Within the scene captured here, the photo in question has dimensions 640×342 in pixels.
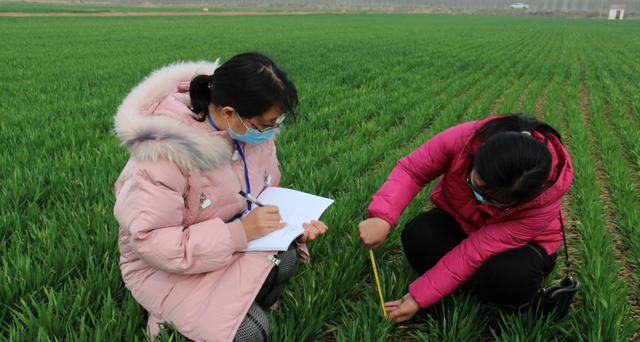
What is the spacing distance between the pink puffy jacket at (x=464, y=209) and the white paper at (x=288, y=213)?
0.91ft

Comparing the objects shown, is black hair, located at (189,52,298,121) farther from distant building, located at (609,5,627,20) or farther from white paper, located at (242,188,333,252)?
distant building, located at (609,5,627,20)

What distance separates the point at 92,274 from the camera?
5.37 feet

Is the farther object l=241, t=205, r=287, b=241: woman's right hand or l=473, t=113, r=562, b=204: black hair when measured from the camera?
l=241, t=205, r=287, b=241: woman's right hand

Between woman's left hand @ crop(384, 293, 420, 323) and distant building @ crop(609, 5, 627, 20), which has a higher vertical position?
distant building @ crop(609, 5, 627, 20)

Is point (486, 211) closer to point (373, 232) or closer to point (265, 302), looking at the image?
point (373, 232)

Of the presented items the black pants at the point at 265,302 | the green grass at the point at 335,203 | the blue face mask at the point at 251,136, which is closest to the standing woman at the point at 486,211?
the green grass at the point at 335,203

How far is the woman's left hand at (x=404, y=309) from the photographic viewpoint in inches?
61.1

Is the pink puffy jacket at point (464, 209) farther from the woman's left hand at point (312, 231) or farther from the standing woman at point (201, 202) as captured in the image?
the standing woman at point (201, 202)

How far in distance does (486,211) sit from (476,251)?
19 centimetres

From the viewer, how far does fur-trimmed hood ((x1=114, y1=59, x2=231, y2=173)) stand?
124 cm

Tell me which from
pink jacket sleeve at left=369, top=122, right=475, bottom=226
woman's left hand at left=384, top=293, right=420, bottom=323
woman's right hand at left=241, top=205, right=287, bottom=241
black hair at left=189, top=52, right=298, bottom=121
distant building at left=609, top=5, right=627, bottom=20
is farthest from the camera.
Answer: distant building at left=609, top=5, right=627, bottom=20

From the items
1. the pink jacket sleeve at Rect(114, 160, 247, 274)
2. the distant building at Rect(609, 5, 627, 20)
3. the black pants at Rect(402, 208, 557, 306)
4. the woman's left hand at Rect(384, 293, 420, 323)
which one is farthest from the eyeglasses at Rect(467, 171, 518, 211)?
the distant building at Rect(609, 5, 627, 20)

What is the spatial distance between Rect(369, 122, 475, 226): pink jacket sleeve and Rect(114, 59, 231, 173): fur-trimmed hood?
2.54 feet

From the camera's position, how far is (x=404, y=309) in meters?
1.55
